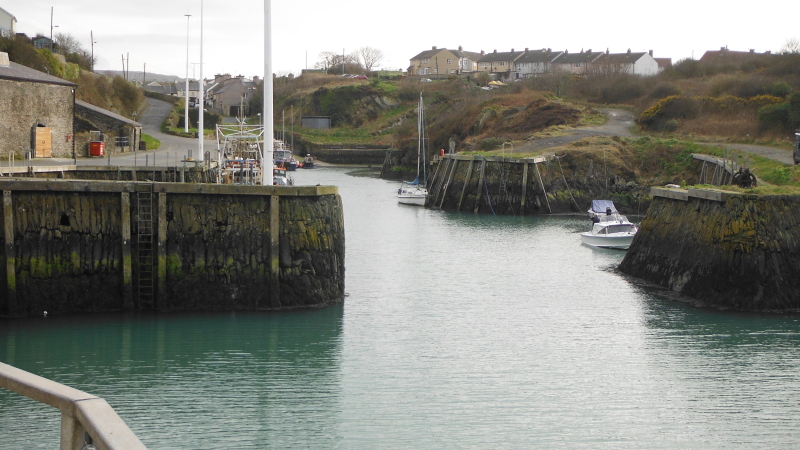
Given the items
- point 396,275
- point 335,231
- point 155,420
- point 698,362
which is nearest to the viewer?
point 155,420

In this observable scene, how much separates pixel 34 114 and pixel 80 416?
129ft

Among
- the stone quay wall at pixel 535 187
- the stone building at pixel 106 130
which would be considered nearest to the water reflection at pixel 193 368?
the stone building at pixel 106 130

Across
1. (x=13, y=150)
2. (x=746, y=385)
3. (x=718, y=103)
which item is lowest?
(x=746, y=385)

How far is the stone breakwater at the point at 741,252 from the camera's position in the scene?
83.0 ft

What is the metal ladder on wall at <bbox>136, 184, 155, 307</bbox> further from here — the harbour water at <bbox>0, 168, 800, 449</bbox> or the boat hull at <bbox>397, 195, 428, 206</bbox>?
the boat hull at <bbox>397, 195, 428, 206</bbox>

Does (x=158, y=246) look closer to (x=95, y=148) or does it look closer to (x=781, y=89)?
(x=95, y=148)

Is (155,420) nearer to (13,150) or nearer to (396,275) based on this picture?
(396,275)

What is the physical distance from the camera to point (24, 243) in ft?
69.6

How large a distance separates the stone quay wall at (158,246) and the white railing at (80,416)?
17.0 m

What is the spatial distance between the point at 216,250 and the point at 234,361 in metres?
3.66

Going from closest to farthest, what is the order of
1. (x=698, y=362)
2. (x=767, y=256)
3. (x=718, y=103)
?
(x=698, y=362), (x=767, y=256), (x=718, y=103)

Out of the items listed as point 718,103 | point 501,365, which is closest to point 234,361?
point 501,365

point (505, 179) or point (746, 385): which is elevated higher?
point (505, 179)

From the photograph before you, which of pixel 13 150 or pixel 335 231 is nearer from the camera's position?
pixel 335 231
